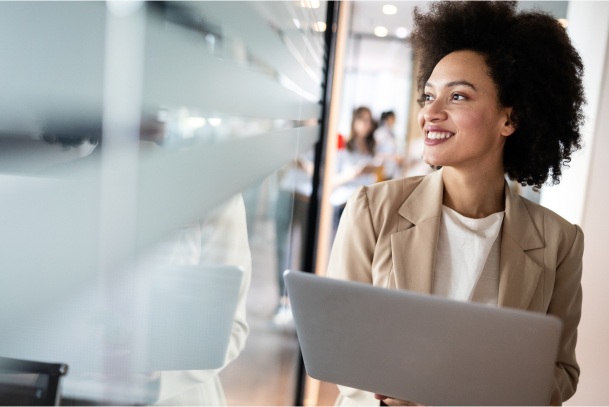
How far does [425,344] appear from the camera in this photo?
31.0 inches

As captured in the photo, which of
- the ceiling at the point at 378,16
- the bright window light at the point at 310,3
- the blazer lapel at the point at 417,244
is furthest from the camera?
the ceiling at the point at 378,16

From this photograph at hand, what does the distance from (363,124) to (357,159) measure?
46 cm

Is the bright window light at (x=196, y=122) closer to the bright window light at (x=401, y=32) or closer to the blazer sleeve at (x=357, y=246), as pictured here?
the blazer sleeve at (x=357, y=246)

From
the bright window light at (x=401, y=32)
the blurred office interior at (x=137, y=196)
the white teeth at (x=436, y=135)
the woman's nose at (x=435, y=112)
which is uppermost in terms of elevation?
the bright window light at (x=401, y=32)

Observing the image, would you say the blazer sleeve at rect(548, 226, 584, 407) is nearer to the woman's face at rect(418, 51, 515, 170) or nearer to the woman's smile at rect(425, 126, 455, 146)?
the woman's face at rect(418, 51, 515, 170)

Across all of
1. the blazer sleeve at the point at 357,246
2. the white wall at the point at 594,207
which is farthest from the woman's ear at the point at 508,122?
the white wall at the point at 594,207

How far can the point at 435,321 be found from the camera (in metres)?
0.76

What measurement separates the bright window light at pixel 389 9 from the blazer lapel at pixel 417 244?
3.52 m

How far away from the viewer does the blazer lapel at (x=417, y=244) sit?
4.32 ft

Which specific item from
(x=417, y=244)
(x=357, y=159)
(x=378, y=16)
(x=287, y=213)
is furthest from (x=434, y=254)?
(x=378, y=16)

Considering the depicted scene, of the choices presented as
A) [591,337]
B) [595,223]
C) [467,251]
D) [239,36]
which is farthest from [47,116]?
[591,337]

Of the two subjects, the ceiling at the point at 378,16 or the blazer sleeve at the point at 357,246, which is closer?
the blazer sleeve at the point at 357,246

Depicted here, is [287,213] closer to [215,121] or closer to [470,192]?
[470,192]

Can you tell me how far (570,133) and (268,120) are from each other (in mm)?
1053
